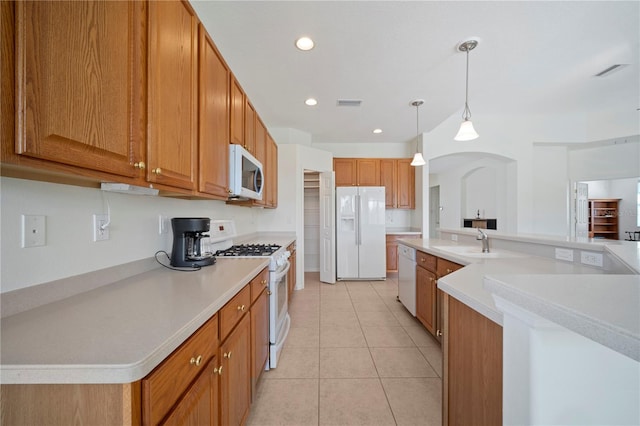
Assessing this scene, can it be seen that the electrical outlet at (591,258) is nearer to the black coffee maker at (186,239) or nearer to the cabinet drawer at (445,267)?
the cabinet drawer at (445,267)

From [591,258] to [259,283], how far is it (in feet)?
6.56

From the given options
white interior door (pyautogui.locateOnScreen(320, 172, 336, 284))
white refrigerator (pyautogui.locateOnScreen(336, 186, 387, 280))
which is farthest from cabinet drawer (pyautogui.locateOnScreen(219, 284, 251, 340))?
white refrigerator (pyautogui.locateOnScreen(336, 186, 387, 280))

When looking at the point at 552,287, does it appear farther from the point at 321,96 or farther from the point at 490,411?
the point at 321,96

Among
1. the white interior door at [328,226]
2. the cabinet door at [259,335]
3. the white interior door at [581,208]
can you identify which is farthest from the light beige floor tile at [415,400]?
the white interior door at [581,208]

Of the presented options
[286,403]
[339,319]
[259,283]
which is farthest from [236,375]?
[339,319]

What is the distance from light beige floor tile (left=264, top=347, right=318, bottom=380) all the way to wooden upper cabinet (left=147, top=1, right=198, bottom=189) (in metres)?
1.54

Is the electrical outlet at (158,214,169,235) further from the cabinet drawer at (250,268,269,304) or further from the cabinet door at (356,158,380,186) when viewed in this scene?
the cabinet door at (356,158,380,186)

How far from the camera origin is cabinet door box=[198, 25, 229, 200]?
1440mm

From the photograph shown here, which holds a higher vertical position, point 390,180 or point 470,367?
point 390,180

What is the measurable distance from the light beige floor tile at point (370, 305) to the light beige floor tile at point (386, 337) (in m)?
0.53

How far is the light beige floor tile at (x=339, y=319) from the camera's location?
2.76 meters

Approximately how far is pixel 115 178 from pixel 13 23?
44cm

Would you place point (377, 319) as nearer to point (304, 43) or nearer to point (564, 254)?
point (564, 254)

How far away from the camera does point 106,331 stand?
68 centimetres
